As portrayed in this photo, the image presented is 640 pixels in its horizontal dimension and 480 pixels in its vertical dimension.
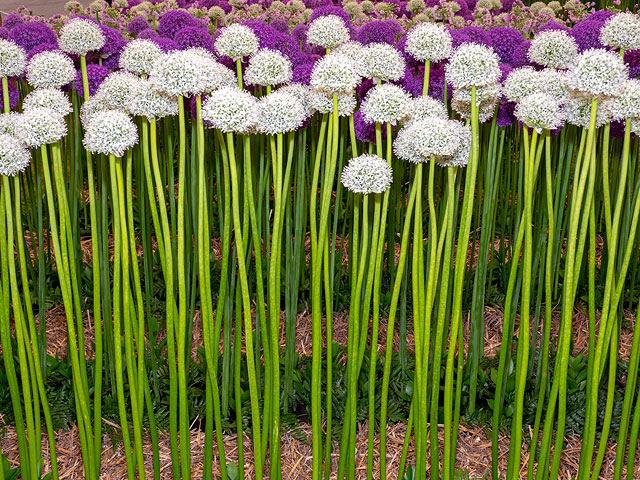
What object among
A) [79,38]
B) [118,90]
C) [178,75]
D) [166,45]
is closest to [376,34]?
[166,45]

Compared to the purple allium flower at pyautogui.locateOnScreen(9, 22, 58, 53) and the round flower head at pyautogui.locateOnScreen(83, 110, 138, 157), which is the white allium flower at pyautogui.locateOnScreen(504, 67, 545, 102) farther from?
the purple allium flower at pyautogui.locateOnScreen(9, 22, 58, 53)

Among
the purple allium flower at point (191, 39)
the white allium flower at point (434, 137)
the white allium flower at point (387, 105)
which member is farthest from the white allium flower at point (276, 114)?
the purple allium flower at point (191, 39)

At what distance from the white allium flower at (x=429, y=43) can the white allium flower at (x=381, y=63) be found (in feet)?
0.19

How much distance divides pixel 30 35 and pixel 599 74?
248 centimetres

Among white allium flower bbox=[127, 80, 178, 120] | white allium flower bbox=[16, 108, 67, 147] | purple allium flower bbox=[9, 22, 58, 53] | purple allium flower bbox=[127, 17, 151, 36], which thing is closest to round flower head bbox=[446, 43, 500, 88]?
white allium flower bbox=[127, 80, 178, 120]

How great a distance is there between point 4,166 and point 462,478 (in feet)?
5.57

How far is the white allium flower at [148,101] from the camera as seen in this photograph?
5.53 feet

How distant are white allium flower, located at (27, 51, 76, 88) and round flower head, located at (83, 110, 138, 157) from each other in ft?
1.69

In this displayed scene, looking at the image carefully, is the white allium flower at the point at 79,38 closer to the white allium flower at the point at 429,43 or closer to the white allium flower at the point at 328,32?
the white allium flower at the point at 328,32

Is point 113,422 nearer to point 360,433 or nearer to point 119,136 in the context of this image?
point 360,433

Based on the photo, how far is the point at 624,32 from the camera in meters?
1.95

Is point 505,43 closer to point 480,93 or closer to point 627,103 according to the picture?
point 480,93

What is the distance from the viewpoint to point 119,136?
157cm

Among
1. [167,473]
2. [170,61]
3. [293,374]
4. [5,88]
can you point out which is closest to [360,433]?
[293,374]
